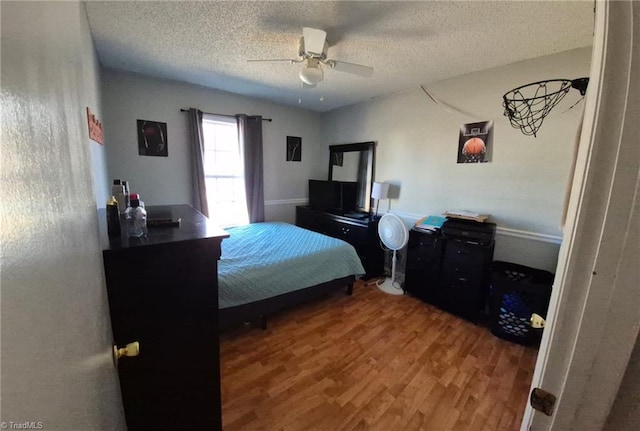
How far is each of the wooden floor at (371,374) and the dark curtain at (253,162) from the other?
192 cm

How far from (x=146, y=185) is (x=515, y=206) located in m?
4.21

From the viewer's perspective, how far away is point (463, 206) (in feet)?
9.16

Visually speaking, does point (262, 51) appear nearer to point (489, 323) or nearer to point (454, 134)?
point (454, 134)

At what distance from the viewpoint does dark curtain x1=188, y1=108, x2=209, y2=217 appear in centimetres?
329

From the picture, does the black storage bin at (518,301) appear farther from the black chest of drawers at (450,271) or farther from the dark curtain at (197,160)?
the dark curtain at (197,160)

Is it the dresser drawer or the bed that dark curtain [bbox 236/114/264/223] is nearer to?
the bed

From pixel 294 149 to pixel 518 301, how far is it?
3628mm

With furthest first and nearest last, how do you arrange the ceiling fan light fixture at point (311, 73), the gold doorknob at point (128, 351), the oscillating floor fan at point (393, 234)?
the oscillating floor fan at point (393, 234) → the ceiling fan light fixture at point (311, 73) → the gold doorknob at point (128, 351)

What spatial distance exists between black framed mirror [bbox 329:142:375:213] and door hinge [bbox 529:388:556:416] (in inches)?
130

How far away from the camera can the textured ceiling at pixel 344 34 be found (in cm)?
164

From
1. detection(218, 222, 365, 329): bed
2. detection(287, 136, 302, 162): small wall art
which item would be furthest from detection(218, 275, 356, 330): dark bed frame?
detection(287, 136, 302, 162): small wall art

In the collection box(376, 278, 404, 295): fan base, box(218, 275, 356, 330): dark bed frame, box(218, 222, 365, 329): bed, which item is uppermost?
box(218, 222, 365, 329): bed

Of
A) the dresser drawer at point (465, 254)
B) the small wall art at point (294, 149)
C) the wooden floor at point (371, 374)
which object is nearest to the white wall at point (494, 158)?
the dresser drawer at point (465, 254)

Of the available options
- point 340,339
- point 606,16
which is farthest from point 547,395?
point 340,339
